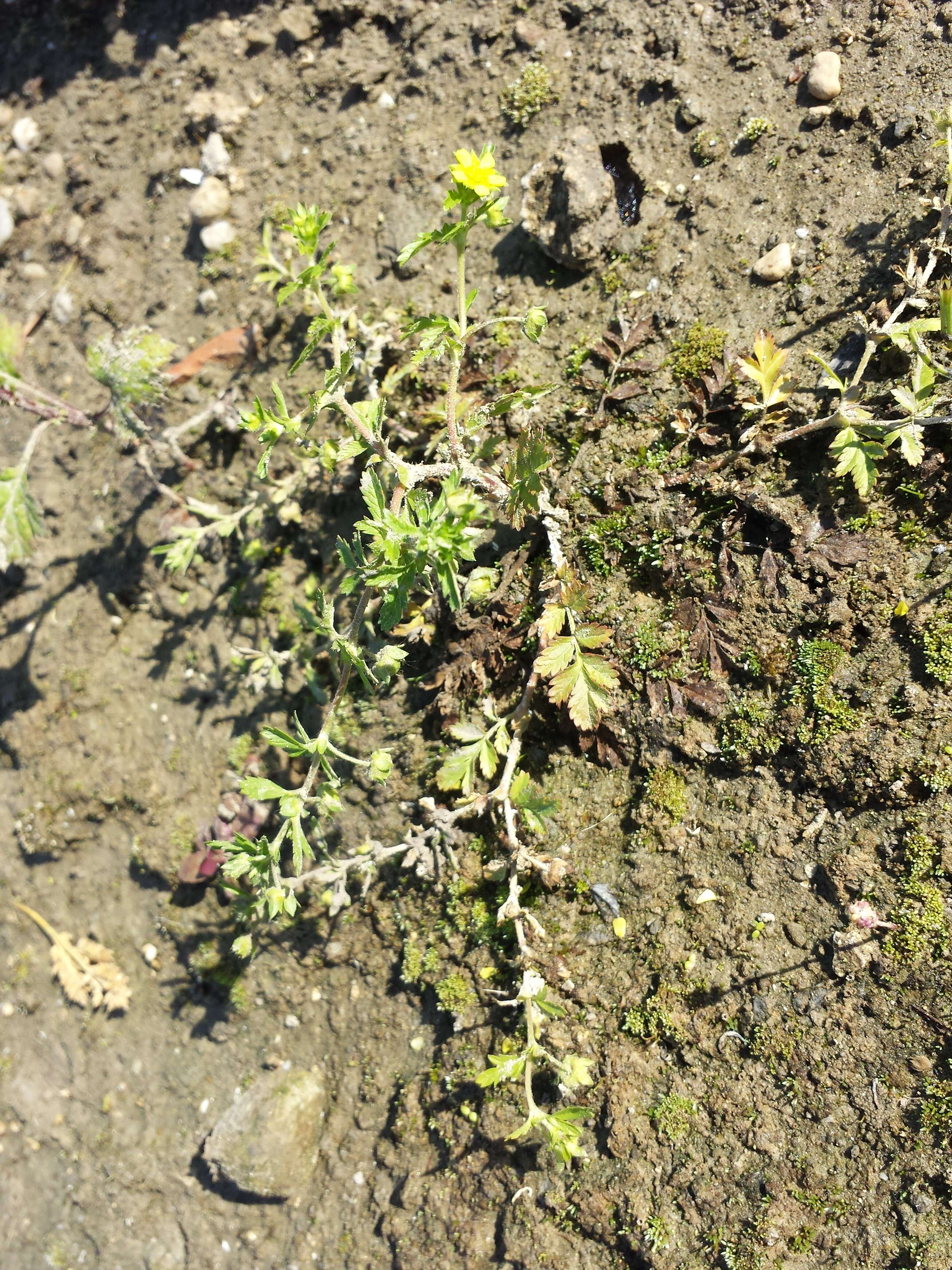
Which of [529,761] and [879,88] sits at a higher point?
[879,88]

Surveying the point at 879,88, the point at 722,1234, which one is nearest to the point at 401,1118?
the point at 722,1234

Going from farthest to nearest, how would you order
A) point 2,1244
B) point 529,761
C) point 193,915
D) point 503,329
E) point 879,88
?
point 2,1244
point 193,915
point 503,329
point 529,761
point 879,88

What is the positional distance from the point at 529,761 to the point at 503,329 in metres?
2.42

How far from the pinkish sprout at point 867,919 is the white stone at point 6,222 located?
7492 mm

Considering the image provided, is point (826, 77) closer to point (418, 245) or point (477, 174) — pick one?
point (477, 174)

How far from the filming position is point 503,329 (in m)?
4.35

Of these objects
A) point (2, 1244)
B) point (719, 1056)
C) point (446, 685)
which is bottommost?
point (2, 1244)

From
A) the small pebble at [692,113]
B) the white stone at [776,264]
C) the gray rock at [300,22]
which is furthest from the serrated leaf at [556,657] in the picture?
the gray rock at [300,22]

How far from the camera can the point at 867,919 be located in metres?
3.25

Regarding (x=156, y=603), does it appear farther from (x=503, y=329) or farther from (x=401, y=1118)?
(x=401, y=1118)

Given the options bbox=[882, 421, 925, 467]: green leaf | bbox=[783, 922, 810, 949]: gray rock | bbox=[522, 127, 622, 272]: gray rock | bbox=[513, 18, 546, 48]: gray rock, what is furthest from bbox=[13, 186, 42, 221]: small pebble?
bbox=[783, 922, 810, 949]: gray rock

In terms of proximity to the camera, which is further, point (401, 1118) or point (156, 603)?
point (156, 603)

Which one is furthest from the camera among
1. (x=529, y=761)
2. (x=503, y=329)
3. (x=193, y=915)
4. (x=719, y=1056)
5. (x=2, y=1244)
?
(x=2, y=1244)

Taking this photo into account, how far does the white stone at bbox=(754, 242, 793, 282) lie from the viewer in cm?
384
